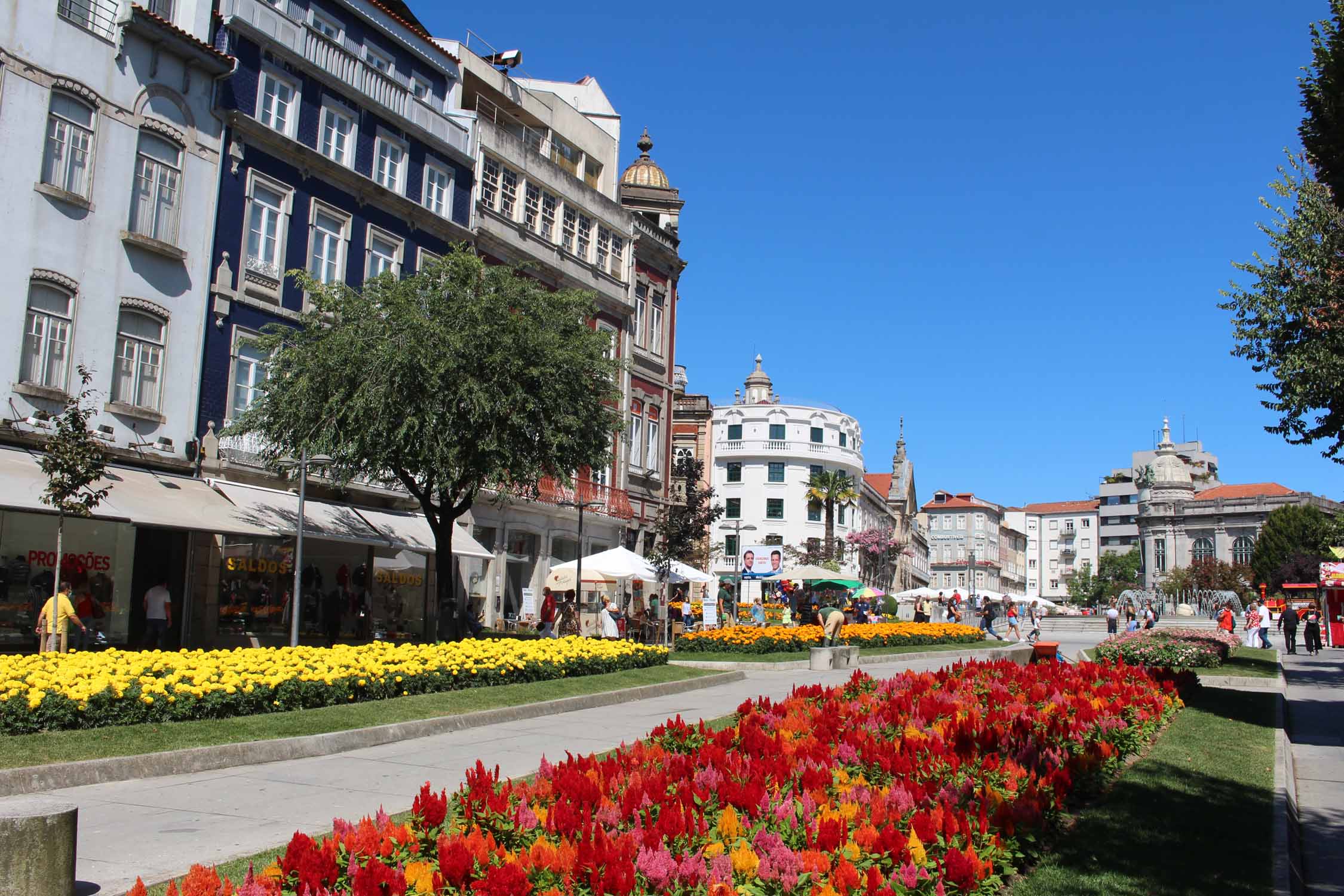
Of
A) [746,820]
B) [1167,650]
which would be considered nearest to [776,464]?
[1167,650]

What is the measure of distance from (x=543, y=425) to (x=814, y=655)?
336 inches

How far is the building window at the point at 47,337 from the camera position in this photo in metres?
20.1

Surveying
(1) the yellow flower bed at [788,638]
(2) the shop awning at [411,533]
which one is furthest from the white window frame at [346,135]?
(1) the yellow flower bed at [788,638]

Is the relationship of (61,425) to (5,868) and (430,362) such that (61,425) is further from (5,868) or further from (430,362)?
(5,868)

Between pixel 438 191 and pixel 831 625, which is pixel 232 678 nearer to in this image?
pixel 831 625

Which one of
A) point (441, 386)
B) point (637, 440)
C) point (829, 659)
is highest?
point (637, 440)

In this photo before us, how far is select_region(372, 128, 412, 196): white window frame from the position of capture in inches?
1131

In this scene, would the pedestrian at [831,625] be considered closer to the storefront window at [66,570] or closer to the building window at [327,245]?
the building window at [327,245]

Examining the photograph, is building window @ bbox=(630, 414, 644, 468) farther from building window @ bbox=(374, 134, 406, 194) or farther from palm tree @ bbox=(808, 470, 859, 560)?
palm tree @ bbox=(808, 470, 859, 560)

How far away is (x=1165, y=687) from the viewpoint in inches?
613

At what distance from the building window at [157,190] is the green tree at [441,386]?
2734 millimetres

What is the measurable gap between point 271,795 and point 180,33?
1816 cm

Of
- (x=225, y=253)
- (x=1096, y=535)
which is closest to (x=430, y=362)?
(x=225, y=253)

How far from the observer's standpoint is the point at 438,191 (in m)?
31.1
